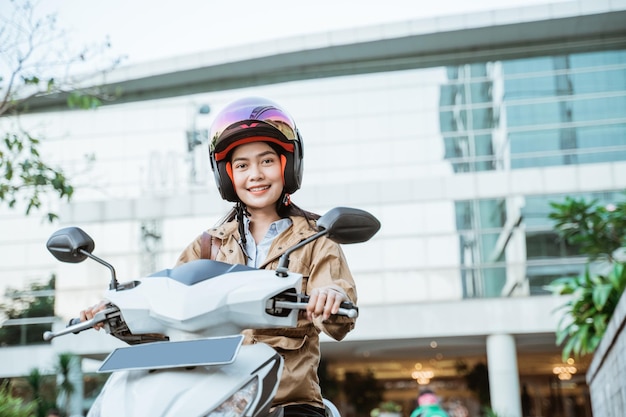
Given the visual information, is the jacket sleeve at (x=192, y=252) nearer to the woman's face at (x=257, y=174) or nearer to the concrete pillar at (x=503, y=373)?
the woman's face at (x=257, y=174)

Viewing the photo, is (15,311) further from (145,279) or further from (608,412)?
(145,279)

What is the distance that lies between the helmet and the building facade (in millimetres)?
21509

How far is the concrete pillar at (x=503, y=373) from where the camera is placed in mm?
23797

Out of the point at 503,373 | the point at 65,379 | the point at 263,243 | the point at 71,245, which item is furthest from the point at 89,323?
the point at 503,373

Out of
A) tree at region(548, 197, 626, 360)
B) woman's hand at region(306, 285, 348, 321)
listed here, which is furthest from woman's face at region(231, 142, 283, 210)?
tree at region(548, 197, 626, 360)

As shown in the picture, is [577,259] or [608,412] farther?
[577,259]

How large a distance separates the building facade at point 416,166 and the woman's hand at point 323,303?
72.5 ft

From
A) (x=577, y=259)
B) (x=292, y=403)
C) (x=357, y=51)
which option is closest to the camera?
(x=292, y=403)

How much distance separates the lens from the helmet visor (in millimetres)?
2578

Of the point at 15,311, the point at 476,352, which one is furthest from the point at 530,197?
the point at 15,311

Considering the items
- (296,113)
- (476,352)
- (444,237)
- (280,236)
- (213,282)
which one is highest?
(296,113)

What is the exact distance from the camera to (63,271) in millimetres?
27078

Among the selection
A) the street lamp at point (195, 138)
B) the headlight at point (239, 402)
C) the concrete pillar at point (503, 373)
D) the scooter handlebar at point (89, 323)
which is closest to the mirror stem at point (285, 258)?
the headlight at point (239, 402)

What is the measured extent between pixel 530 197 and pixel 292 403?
75.3 ft
